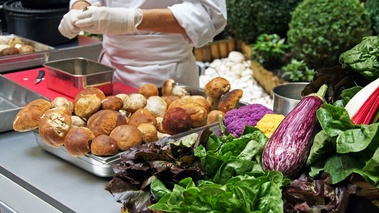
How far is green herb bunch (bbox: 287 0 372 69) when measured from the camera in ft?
16.4

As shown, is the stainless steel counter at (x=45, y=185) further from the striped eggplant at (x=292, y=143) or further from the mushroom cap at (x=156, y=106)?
the striped eggplant at (x=292, y=143)

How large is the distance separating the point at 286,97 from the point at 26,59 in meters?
1.61

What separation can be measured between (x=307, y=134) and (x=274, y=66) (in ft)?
14.6

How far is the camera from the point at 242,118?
5.65 feet

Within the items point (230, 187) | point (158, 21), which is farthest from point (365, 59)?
point (158, 21)

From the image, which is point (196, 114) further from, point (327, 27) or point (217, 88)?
point (327, 27)

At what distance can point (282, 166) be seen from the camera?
135 cm

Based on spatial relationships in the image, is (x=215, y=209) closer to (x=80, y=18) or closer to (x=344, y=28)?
(x=80, y=18)

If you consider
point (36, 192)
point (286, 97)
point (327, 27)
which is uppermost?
point (286, 97)

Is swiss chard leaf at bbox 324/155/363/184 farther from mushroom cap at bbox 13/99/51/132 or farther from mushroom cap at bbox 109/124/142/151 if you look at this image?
mushroom cap at bbox 13/99/51/132

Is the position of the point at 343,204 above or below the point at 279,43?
above

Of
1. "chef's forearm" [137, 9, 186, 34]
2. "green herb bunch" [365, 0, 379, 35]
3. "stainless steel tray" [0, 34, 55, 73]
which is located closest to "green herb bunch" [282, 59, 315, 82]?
"green herb bunch" [365, 0, 379, 35]

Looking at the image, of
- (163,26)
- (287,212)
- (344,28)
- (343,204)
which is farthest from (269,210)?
(344,28)

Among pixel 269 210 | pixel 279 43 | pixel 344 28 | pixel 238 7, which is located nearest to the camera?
pixel 269 210
